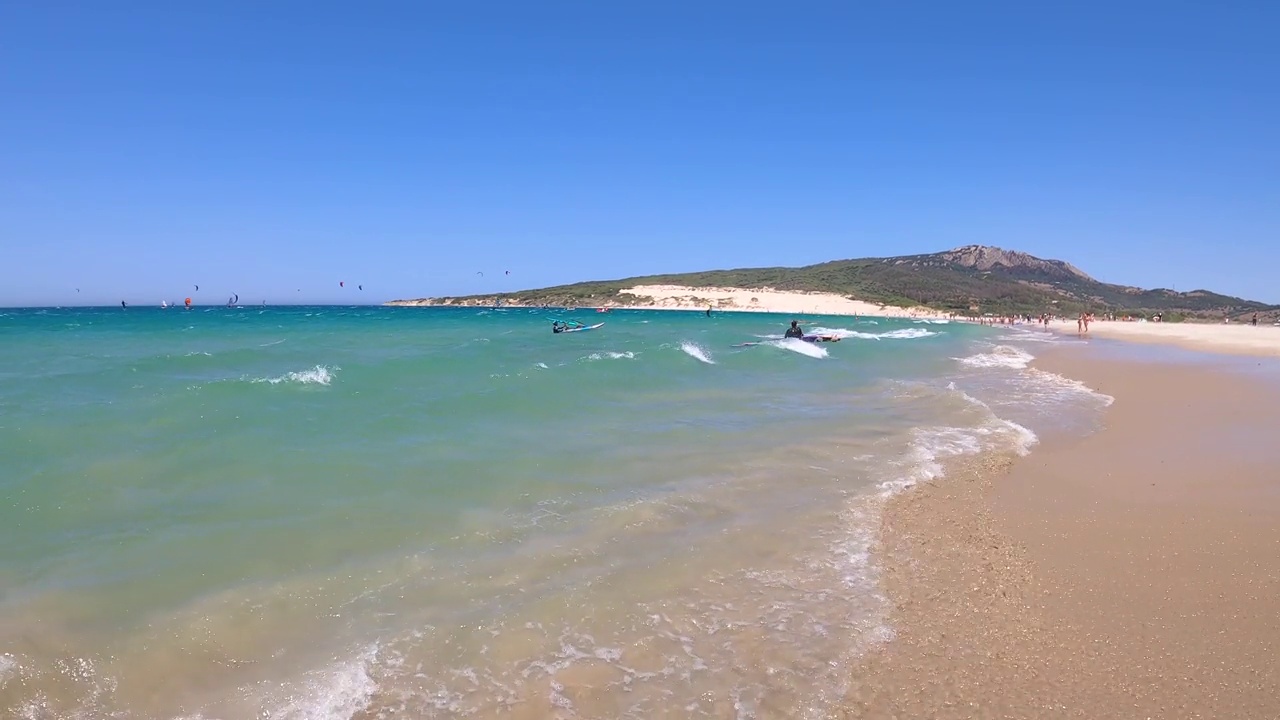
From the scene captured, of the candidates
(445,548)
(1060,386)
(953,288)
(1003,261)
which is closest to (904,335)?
(1060,386)

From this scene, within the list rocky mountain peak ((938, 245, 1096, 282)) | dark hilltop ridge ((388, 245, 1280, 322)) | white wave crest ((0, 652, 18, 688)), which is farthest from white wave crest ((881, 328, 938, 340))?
→ rocky mountain peak ((938, 245, 1096, 282))

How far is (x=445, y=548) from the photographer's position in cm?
687

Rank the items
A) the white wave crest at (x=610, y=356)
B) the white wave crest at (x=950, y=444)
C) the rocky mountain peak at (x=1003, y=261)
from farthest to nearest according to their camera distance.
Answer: the rocky mountain peak at (x=1003, y=261) < the white wave crest at (x=610, y=356) < the white wave crest at (x=950, y=444)

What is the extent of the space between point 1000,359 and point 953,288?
313 feet

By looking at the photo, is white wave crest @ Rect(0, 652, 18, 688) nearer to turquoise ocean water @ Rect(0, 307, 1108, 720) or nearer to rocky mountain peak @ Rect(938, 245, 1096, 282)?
turquoise ocean water @ Rect(0, 307, 1108, 720)

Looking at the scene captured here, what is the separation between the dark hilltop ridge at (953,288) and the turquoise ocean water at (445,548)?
320 ft

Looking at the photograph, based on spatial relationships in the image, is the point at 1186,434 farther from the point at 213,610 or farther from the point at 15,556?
the point at 15,556

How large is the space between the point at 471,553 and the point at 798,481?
4636mm

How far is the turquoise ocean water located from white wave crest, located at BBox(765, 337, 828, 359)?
14871 millimetres

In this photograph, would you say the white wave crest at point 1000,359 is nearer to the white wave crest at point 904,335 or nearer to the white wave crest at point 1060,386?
the white wave crest at point 1060,386

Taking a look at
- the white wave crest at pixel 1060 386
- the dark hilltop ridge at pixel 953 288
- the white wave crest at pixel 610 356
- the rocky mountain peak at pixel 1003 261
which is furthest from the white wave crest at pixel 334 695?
the rocky mountain peak at pixel 1003 261

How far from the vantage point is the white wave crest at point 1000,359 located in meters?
27.7

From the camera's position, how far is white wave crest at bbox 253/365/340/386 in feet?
57.9

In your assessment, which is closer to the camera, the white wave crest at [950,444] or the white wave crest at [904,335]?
the white wave crest at [950,444]
